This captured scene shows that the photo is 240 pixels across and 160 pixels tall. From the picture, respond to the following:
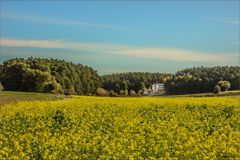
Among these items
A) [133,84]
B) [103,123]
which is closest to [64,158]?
[103,123]

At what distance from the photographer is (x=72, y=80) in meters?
112

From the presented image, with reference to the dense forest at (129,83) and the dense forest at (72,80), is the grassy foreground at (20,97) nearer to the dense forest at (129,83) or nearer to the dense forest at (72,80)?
the dense forest at (72,80)

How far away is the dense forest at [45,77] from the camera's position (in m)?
88.6

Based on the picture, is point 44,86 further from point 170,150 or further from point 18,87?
point 170,150

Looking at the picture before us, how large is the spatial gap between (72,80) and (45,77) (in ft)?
76.2

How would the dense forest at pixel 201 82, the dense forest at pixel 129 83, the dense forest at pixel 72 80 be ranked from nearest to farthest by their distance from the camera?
the dense forest at pixel 72 80 < the dense forest at pixel 201 82 < the dense forest at pixel 129 83

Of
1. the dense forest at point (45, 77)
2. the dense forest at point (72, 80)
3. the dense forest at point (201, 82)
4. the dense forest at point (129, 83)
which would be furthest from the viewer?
the dense forest at point (129, 83)

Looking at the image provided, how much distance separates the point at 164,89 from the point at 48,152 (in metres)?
107

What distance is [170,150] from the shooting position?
1471 centimetres

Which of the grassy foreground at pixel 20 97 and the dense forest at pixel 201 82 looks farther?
the dense forest at pixel 201 82

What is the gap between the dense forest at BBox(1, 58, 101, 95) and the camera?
291 ft

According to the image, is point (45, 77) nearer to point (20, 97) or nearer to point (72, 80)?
point (72, 80)

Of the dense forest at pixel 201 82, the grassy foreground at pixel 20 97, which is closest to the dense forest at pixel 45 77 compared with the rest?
the dense forest at pixel 201 82

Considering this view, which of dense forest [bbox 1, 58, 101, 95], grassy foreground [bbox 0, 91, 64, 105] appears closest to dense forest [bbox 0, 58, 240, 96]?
dense forest [bbox 1, 58, 101, 95]
